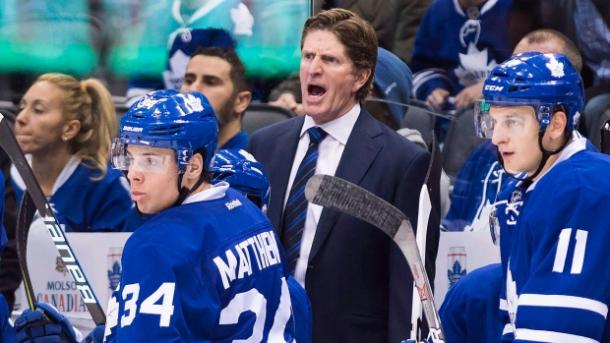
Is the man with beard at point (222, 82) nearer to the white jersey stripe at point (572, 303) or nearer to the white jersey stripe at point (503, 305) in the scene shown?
the white jersey stripe at point (503, 305)

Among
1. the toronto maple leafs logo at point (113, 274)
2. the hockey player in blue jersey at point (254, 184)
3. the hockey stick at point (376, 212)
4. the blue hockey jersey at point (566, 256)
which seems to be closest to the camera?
the blue hockey jersey at point (566, 256)

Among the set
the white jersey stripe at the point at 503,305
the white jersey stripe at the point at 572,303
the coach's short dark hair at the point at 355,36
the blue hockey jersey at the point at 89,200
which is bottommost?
the blue hockey jersey at the point at 89,200

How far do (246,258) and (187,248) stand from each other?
19 cm

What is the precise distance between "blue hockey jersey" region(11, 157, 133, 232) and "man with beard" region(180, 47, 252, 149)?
46 centimetres

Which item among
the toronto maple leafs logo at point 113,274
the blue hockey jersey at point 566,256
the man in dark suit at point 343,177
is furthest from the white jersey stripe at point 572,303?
the toronto maple leafs logo at point 113,274

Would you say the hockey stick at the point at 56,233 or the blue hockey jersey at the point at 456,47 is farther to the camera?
the blue hockey jersey at the point at 456,47

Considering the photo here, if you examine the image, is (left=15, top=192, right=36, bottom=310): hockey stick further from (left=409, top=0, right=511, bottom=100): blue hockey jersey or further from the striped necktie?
(left=409, top=0, right=511, bottom=100): blue hockey jersey

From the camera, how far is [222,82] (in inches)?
218

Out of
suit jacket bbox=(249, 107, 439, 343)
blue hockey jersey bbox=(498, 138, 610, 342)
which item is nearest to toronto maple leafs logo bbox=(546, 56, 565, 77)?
blue hockey jersey bbox=(498, 138, 610, 342)

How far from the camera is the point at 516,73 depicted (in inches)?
140

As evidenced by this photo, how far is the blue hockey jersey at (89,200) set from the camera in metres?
5.24

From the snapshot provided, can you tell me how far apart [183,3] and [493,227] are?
7.30 ft

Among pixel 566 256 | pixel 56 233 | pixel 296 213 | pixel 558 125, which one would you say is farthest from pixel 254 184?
pixel 566 256

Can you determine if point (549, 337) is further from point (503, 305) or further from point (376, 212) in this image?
point (376, 212)
